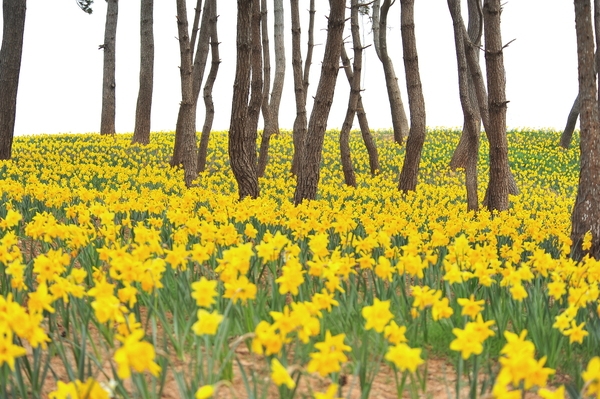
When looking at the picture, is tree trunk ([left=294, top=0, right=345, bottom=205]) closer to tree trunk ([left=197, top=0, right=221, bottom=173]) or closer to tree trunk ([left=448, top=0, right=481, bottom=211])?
tree trunk ([left=448, top=0, right=481, bottom=211])

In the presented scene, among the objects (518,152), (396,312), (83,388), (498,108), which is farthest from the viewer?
(518,152)

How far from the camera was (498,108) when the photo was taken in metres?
9.11

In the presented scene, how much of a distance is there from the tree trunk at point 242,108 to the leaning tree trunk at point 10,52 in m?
7.54

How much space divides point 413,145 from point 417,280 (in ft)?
23.5

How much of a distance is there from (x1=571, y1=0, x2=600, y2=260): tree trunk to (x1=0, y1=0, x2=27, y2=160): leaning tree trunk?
1201cm

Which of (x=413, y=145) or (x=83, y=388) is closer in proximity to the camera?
(x=83, y=388)

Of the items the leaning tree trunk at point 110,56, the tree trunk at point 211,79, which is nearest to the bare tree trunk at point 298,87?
the tree trunk at point 211,79

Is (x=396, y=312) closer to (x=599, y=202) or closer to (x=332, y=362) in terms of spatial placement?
(x=332, y=362)

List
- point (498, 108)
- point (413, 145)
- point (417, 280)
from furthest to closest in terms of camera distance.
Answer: point (413, 145) < point (498, 108) < point (417, 280)

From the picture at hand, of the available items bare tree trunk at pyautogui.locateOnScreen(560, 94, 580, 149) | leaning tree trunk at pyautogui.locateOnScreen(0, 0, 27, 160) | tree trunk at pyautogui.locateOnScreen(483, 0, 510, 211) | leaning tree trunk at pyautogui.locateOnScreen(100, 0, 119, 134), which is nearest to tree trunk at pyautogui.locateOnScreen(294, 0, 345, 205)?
tree trunk at pyautogui.locateOnScreen(483, 0, 510, 211)

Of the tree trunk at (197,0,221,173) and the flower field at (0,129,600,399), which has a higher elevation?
the tree trunk at (197,0,221,173)

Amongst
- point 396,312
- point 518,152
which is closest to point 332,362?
point 396,312

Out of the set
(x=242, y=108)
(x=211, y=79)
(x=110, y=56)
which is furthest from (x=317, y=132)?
(x=110, y=56)

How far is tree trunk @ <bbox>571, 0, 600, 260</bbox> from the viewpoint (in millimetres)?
6492
